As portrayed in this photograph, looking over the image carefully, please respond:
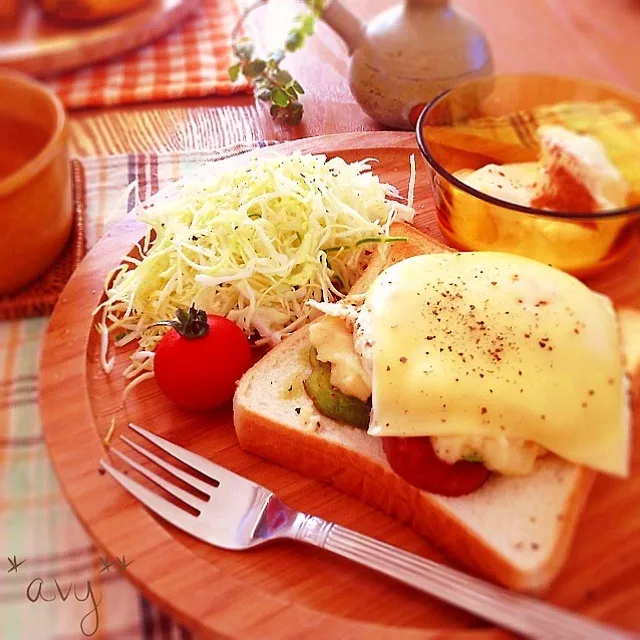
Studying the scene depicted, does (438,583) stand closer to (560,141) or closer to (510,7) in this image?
(560,141)

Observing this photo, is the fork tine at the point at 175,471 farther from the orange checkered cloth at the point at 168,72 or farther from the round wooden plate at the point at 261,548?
the orange checkered cloth at the point at 168,72

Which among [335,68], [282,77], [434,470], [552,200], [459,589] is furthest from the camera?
[335,68]

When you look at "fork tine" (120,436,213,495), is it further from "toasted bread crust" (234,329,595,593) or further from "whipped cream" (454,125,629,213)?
"whipped cream" (454,125,629,213)

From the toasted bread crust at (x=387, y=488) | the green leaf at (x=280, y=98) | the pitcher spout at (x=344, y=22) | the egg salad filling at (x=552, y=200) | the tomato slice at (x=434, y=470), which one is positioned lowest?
the toasted bread crust at (x=387, y=488)

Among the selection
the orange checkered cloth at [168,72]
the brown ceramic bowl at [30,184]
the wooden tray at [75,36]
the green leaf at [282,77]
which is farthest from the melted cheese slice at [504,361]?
the wooden tray at [75,36]

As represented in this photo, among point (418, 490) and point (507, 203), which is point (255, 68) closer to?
point (507, 203)

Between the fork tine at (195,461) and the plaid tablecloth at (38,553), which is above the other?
the fork tine at (195,461)

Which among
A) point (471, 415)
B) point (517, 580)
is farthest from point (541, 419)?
point (517, 580)

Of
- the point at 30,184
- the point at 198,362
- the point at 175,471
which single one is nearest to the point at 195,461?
the point at 175,471

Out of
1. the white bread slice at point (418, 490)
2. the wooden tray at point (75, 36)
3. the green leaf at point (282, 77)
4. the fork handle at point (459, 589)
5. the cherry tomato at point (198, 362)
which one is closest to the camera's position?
the fork handle at point (459, 589)
